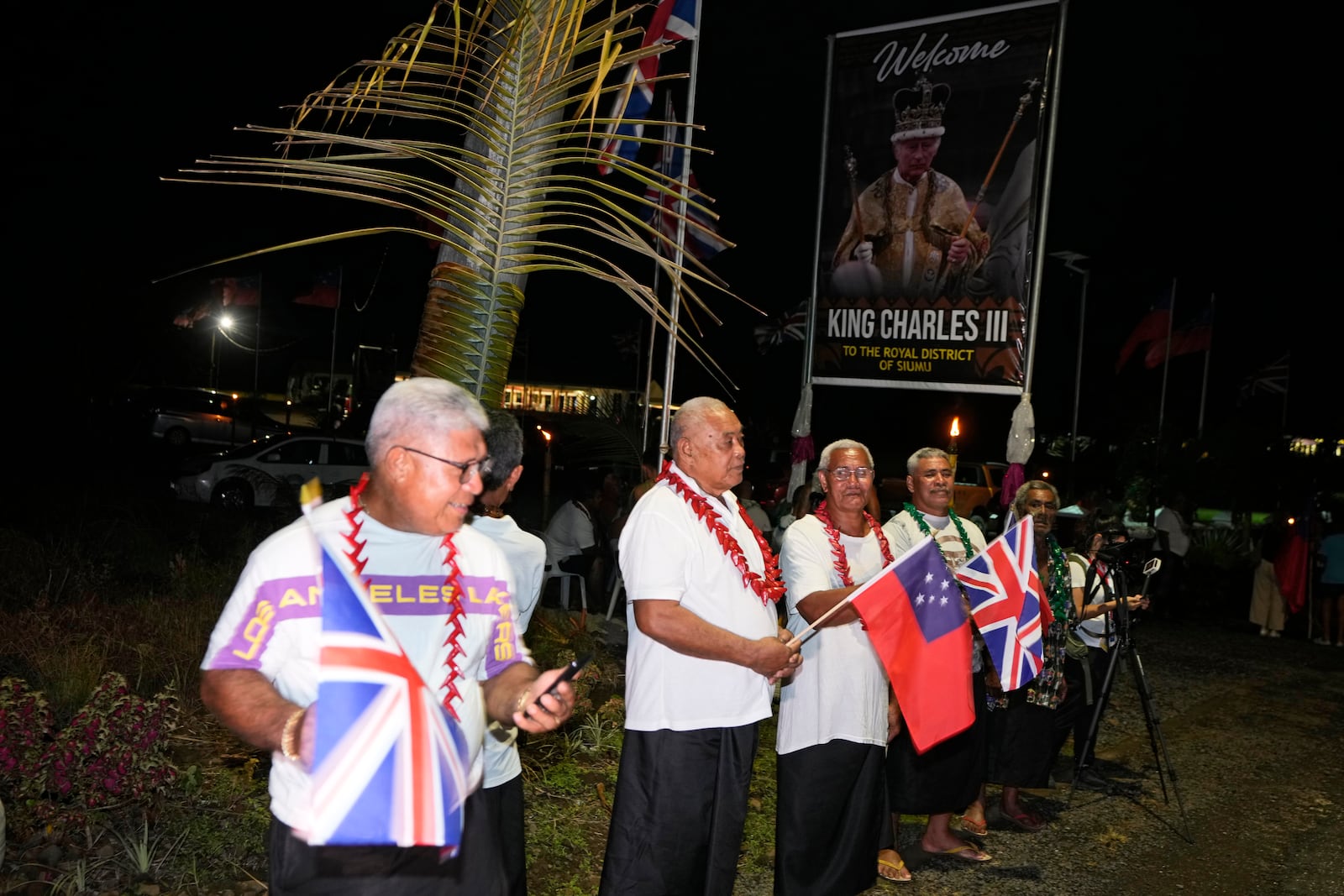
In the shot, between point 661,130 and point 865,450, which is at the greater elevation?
point 661,130

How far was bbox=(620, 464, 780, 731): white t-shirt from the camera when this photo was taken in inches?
141

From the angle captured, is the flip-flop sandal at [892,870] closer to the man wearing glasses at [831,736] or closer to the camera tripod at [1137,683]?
the man wearing glasses at [831,736]

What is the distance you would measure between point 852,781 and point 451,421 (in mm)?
2755

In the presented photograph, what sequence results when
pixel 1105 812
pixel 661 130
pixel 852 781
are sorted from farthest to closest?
pixel 661 130 < pixel 1105 812 < pixel 852 781

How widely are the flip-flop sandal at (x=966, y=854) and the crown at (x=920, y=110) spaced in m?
6.06

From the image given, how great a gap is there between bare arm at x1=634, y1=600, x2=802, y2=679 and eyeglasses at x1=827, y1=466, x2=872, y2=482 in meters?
1.00

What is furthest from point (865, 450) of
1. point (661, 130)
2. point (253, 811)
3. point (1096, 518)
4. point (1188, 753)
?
point (661, 130)

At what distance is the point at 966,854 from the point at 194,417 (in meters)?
25.8

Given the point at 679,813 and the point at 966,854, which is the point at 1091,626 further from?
the point at 679,813

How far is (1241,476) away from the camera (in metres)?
25.7

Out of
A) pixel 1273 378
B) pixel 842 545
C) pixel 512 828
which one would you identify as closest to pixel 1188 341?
pixel 1273 378

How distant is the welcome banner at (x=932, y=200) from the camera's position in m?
8.70

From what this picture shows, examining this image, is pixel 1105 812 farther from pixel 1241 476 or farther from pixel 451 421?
pixel 1241 476

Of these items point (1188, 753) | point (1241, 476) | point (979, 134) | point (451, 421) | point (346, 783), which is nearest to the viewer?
point (346, 783)
